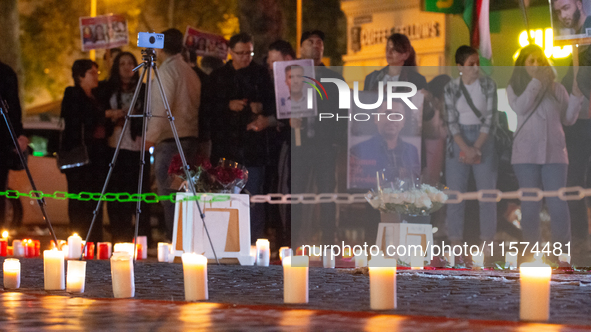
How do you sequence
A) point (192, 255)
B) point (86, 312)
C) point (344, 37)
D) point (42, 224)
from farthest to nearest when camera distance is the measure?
point (42, 224) < point (344, 37) < point (192, 255) < point (86, 312)

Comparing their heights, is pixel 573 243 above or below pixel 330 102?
below

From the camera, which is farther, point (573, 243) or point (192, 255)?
point (573, 243)

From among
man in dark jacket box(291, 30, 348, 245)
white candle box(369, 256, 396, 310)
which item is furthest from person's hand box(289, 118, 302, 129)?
white candle box(369, 256, 396, 310)

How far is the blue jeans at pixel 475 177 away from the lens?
5129mm

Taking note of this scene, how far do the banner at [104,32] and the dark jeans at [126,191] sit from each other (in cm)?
115

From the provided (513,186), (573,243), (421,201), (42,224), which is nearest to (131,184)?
(42,224)

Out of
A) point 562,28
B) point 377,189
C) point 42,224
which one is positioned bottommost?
point 42,224

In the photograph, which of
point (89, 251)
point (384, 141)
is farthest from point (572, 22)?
point (89, 251)

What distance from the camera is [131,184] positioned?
6.73 m

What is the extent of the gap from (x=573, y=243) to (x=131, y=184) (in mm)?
3848

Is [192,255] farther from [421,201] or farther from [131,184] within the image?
[131,184]

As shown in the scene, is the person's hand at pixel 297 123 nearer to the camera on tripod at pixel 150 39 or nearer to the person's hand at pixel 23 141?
the camera on tripod at pixel 150 39

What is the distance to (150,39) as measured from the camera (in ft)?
15.3

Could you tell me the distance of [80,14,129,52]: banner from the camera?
7.13 m
